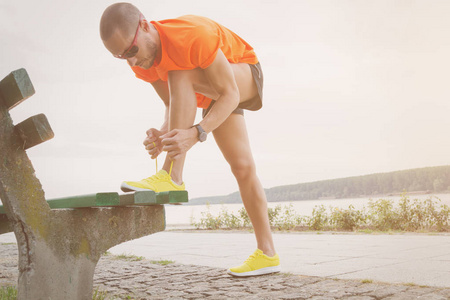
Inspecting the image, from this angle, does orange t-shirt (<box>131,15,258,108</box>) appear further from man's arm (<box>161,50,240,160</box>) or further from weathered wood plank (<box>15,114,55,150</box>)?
weathered wood plank (<box>15,114,55,150</box>)

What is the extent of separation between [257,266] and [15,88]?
77.5 inches

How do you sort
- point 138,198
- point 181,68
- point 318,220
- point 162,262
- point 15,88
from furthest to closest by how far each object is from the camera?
point 318,220, point 162,262, point 181,68, point 138,198, point 15,88

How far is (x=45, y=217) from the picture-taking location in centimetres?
179

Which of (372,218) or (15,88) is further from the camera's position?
(372,218)

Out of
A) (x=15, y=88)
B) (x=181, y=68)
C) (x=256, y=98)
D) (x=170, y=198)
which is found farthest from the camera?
(x=256, y=98)

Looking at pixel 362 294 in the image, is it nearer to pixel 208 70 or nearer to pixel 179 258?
pixel 208 70

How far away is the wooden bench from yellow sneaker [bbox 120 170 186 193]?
136 mm

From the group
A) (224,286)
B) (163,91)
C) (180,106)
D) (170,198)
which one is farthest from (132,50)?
(224,286)

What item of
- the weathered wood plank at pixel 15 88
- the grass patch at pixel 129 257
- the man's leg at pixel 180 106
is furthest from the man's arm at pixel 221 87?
the grass patch at pixel 129 257

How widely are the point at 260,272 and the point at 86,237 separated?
4.70 feet

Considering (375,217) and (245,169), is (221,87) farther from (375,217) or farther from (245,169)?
(375,217)

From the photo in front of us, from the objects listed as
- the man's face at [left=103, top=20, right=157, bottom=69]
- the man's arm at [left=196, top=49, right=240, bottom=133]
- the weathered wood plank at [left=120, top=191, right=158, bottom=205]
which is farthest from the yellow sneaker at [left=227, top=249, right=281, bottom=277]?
the man's face at [left=103, top=20, right=157, bottom=69]

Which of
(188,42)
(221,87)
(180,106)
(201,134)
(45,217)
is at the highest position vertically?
(188,42)

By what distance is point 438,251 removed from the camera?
395 centimetres
